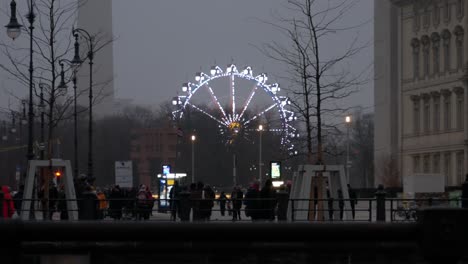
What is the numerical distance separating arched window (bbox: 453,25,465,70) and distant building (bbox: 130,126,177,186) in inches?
2897

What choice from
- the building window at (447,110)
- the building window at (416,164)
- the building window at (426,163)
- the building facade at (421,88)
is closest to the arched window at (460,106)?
the building facade at (421,88)

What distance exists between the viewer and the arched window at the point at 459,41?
9839cm

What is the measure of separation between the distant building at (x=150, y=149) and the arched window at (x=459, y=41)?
73.6m

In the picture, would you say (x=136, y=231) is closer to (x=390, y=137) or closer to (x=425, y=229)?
(x=425, y=229)

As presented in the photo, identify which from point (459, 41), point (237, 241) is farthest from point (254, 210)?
point (459, 41)

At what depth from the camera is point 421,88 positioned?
106 meters

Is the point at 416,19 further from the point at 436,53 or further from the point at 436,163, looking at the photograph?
the point at 436,163

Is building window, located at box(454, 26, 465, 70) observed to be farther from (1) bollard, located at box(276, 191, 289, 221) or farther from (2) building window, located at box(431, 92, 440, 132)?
(1) bollard, located at box(276, 191, 289, 221)

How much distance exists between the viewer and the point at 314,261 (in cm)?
721

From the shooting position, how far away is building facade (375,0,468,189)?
99.5 metres

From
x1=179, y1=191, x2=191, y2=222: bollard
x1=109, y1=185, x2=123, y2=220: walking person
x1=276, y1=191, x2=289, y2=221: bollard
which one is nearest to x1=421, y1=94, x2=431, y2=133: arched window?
x1=109, y1=185, x2=123, y2=220: walking person

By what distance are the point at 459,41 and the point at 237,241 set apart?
94.1 m

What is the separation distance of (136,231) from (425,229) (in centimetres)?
140

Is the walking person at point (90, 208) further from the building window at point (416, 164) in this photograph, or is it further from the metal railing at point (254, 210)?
the building window at point (416, 164)
